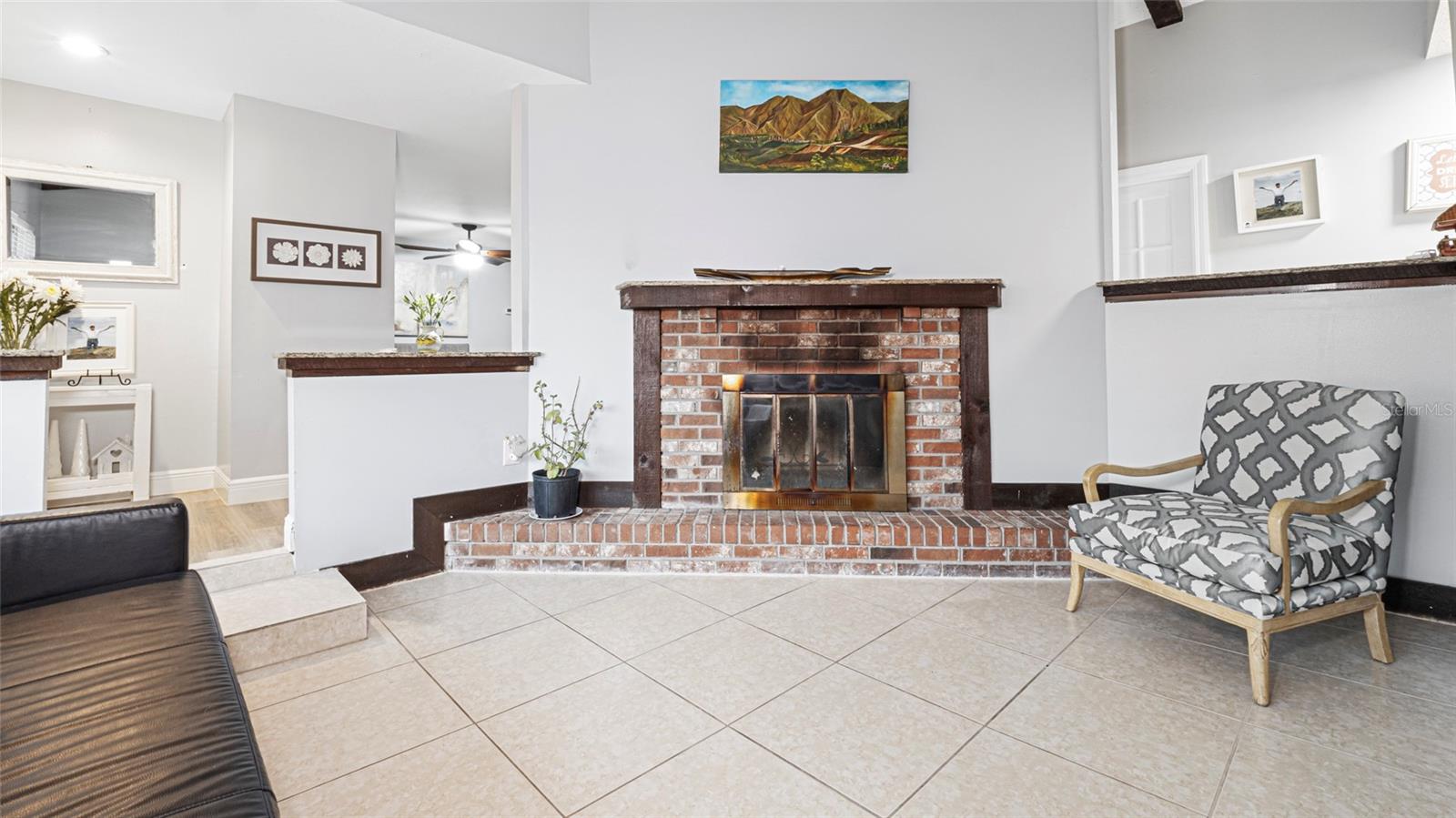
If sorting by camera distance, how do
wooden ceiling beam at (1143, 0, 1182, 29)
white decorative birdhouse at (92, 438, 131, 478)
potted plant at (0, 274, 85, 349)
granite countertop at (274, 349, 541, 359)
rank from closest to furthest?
potted plant at (0, 274, 85, 349) → granite countertop at (274, 349, 541, 359) → white decorative birdhouse at (92, 438, 131, 478) → wooden ceiling beam at (1143, 0, 1182, 29)

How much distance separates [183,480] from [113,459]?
337 mm

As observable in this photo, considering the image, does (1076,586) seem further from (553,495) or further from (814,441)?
(553,495)

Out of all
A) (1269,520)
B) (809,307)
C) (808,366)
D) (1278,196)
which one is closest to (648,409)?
(808,366)

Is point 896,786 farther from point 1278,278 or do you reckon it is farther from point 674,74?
point 674,74

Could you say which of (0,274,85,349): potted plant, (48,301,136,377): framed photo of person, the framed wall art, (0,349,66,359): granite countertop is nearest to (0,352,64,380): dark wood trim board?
(0,349,66,359): granite countertop

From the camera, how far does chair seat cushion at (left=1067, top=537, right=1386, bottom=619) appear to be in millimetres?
1703

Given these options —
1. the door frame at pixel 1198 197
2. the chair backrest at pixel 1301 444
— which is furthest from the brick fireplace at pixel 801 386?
the door frame at pixel 1198 197

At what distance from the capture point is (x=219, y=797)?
79cm

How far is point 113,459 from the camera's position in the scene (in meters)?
3.28

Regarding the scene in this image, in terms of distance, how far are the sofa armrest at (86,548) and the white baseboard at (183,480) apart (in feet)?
8.13

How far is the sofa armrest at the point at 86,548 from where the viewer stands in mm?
1429

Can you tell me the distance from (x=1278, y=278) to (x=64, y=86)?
6056mm

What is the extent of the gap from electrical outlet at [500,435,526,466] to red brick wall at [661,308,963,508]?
75 centimetres

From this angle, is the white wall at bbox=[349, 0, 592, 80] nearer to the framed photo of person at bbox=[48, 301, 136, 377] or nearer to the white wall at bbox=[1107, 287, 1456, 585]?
the framed photo of person at bbox=[48, 301, 136, 377]
